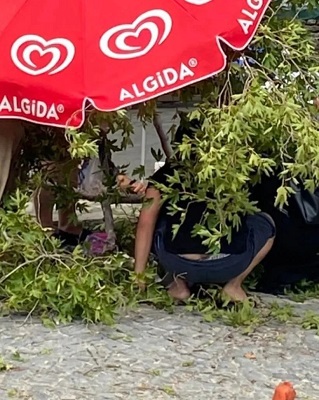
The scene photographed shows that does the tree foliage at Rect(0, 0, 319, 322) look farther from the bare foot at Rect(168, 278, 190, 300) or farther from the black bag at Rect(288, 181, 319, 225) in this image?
the black bag at Rect(288, 181, 319, 225)

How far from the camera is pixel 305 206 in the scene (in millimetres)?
5113

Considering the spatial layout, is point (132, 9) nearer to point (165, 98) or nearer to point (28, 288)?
point (165, 98)

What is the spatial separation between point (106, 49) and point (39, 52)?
324 mm

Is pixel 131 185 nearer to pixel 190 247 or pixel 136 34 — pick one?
pixel 190 247

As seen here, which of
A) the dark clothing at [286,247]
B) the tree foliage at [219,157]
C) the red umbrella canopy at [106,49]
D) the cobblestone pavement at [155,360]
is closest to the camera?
the cobblestone pavement at [155,360]

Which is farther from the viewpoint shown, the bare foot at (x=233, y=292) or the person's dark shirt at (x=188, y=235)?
the bare foot at (x=233, y=292)

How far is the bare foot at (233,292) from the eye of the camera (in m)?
4.79

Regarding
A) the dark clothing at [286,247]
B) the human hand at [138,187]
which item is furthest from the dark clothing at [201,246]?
the human hand at [138,187]

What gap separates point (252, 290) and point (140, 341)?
1155 millimetres

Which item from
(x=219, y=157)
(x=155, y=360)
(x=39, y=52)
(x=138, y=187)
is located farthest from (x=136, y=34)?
(x=155, y=360)

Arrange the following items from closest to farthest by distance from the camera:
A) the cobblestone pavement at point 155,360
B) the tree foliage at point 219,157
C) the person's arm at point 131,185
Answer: the cobblestone pavement at point 155,360 → the tree foliage at point 219,157 → the person's arm at point 131,185

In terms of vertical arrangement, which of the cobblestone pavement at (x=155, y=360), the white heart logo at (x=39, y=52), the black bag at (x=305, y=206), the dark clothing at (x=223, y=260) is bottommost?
the cobblestone pavement at (x=155, y=360)

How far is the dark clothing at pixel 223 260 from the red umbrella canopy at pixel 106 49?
831 mm

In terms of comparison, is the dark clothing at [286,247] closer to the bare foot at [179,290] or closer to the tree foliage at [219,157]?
the tree foliage at [219,157]
